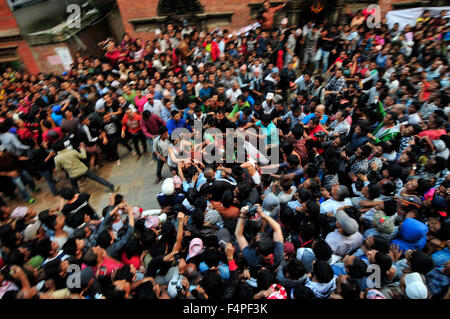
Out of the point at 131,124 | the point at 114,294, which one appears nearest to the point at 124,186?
the point at 131,124

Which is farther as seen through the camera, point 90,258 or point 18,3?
point 18,3

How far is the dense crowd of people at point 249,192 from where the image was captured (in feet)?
8.77

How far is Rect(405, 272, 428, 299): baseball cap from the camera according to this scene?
92.0 inches

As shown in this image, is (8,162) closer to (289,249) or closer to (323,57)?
(289,249)

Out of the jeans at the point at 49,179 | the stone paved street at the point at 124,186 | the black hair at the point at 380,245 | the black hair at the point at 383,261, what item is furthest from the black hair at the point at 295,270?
the jeans at the point at 49,179

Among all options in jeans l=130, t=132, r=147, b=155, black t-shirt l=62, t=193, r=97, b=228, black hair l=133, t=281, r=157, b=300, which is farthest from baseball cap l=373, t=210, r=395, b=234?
jeans l=130, t=132, r=147, b=155

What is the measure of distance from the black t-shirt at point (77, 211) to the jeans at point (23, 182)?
2595 mm

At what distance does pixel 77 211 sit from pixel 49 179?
8.16 feet

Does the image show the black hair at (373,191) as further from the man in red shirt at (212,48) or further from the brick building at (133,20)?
the brick building at (133,20)

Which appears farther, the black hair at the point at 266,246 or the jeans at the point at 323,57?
the jeans at the point at 323,57

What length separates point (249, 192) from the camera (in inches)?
149

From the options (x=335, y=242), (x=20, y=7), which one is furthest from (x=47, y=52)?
(x=335, y=242)

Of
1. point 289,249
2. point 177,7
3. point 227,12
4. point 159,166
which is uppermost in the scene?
point 177,7
